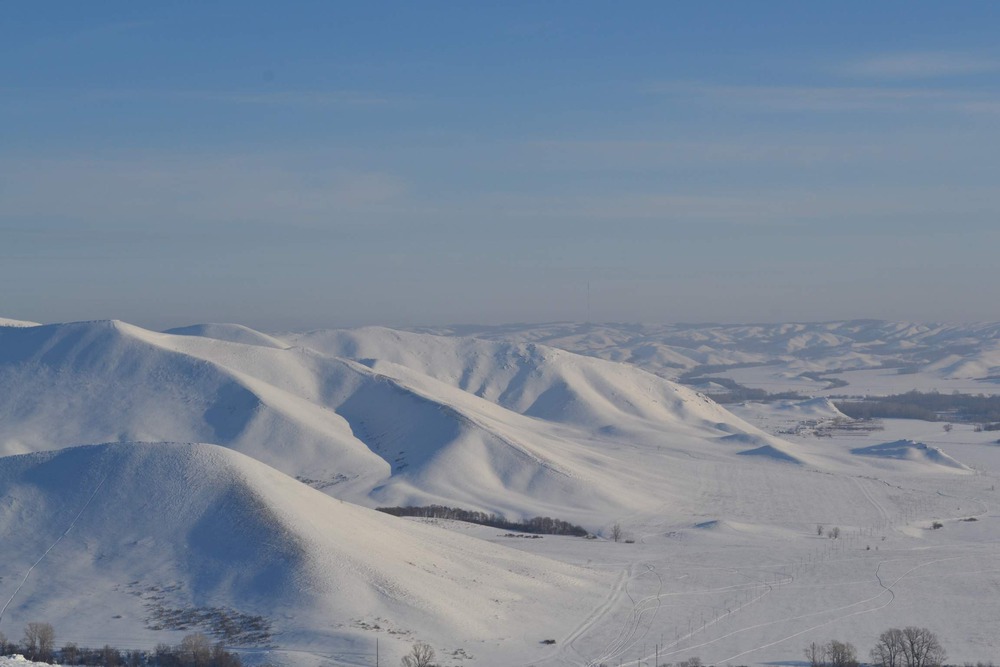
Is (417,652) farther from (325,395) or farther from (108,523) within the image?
(325,395)

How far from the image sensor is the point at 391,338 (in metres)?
170

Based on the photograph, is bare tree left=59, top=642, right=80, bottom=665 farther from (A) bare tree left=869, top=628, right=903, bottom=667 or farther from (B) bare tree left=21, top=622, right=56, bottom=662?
(A) bare tree left=869, top=628, right=903, bottom=667

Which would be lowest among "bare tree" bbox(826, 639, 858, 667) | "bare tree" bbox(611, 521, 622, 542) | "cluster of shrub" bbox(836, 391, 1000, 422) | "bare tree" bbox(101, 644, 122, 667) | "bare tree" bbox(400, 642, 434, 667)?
"bare tree" bbox(611, 521, 622, 542)

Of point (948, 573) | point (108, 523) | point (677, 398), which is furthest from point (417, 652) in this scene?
point (677, 398)

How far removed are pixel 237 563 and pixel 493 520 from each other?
1184 inches

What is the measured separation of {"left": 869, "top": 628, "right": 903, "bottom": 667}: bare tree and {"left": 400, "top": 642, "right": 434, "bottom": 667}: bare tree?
56.3 ft

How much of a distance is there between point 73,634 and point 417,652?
14800mm

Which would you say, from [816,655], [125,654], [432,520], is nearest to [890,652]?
[816,655]

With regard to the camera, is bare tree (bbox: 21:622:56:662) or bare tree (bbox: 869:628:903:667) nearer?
bare tree (bbox: 869:628:903:667)

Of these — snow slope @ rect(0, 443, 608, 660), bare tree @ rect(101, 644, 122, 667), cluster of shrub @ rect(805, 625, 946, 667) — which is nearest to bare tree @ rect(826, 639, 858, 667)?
cluster of shrub @ rect(805, 625, 946, 667)

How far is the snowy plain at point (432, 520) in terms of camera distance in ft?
165

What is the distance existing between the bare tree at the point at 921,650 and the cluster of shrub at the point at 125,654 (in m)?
25.5

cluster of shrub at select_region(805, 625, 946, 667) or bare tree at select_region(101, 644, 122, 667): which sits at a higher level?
cluster of shrub at select_region(805, 625, 946, 667)

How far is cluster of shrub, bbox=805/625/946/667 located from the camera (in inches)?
1756
